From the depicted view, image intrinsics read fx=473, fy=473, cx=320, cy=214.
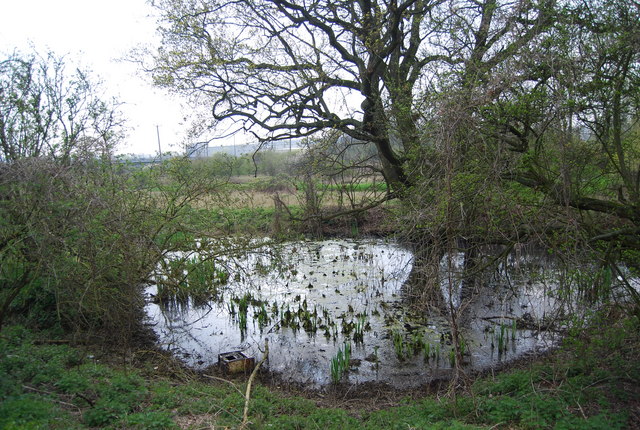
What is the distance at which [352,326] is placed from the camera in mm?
8961

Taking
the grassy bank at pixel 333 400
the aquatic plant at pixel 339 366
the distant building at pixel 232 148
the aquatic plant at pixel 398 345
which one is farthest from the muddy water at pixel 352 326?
the distant building at pixel 232 148

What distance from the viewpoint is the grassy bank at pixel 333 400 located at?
4.80m

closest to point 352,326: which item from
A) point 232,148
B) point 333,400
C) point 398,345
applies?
point 398,345

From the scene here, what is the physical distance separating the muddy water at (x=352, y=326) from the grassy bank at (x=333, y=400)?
607 mm

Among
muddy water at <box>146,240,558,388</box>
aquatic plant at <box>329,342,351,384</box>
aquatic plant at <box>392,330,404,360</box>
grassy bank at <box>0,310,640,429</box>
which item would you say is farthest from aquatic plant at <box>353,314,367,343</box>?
grassy bank at <box>0,310,640,429</box>

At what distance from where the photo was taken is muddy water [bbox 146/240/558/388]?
24.5 feet

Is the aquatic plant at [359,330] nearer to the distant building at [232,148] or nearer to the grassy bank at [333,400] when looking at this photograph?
the grassy bank at [333,400]

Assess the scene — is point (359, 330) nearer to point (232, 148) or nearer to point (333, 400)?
point (333, 400)

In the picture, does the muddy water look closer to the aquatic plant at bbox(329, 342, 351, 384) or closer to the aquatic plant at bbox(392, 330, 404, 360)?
the aquatic plant at bbox(392, 330, 404, 360)

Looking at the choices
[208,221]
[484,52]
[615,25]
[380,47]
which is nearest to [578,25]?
[615,25]

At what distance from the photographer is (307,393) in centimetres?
678

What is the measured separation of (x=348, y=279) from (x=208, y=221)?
4.56m

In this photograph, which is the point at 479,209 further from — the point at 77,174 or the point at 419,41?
the point at 419,41

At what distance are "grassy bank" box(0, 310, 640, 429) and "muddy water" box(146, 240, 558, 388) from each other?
0.61m
